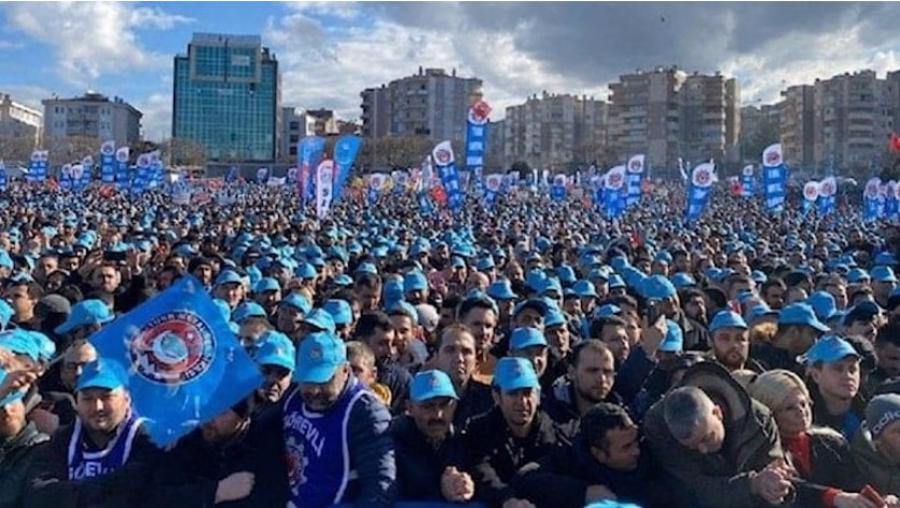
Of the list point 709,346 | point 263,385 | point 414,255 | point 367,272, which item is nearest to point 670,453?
point 263,385

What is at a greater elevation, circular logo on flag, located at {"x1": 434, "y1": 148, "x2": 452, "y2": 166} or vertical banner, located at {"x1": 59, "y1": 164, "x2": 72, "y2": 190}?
vertical banner, located at {"x1": 59, "y1": 164, "x2": 72, "y2": 190}

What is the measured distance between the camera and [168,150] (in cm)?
9294

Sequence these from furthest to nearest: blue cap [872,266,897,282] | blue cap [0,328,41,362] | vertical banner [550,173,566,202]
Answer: vertical banner [550,173,566,202] → blue cap [872,266,897,282] → blue cap [0,328,41,362]

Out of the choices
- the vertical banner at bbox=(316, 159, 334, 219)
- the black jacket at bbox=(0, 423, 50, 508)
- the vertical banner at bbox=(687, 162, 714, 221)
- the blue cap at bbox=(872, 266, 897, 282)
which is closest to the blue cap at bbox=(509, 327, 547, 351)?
the black jacket at bbox=(0, 423, 50, 508)

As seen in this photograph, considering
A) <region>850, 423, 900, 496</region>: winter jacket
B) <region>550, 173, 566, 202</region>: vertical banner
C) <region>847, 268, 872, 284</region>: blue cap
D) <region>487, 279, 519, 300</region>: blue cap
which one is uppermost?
<region>550, 173, 566, 202</region>: vertical banner

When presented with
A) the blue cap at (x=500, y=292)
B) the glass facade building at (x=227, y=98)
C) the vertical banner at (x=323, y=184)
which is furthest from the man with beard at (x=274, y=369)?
the glass facade building at (x=227, y=98)

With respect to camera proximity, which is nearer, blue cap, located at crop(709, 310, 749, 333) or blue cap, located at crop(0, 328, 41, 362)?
blue cap, located at crop(0, 328, 41, 362)

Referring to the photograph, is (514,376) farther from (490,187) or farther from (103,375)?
(490,187)

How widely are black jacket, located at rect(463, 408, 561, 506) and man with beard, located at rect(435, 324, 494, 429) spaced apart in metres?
0.92

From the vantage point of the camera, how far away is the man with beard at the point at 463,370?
5277mm

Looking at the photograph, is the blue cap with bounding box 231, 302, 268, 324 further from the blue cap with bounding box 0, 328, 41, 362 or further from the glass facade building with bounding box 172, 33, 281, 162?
the glass facade building with bounding box 172, 33, 281, 162

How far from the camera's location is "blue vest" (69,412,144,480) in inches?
147

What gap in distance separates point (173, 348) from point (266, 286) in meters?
5.51

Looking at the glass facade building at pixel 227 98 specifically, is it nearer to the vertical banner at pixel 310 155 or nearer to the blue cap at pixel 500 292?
the vertical banner at pixel 310 155
